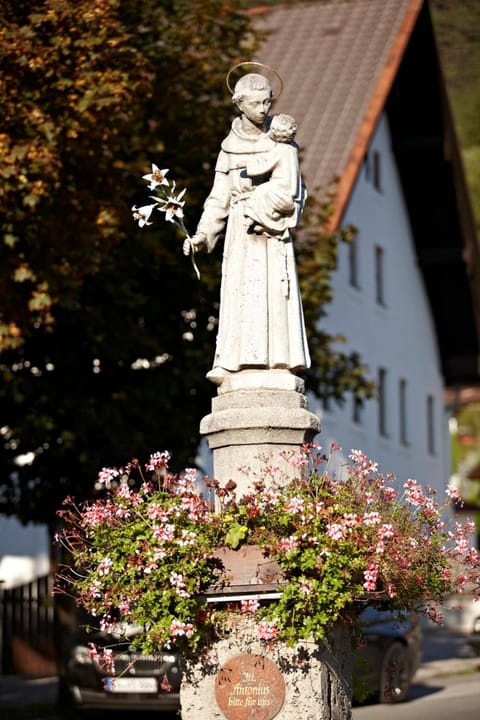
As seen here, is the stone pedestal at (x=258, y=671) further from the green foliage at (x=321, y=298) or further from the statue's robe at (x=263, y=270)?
the green foliage at (x=321, y=298)

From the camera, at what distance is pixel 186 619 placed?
327 inches

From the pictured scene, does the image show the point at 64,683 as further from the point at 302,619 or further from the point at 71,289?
the point at 302,619

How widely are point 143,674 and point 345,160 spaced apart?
14494 mm

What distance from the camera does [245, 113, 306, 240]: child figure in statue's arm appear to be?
9.62 m

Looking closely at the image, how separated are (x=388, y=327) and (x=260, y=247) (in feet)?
76.4

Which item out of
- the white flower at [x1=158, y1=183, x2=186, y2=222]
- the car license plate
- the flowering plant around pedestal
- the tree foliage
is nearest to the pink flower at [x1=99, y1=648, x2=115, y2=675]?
the flowering plant around pedestal

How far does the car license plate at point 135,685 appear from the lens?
1418cm

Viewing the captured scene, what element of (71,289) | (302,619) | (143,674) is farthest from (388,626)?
(302,619)

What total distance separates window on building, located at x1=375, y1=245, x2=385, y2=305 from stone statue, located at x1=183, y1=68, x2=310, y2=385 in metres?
22.5

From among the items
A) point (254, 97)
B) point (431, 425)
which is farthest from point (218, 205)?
point (431, 425)

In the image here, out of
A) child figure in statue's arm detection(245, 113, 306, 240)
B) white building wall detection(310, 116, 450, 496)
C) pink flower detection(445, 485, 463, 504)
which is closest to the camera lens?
pink flower detection(445, 485, 463, 504)

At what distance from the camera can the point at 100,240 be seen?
49.2ft

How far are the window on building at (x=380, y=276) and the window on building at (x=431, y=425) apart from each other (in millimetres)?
5536

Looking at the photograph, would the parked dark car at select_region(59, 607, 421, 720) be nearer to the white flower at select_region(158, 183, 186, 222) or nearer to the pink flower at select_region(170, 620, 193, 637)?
the pink flower at select_region(170, 620, 193, 637)
